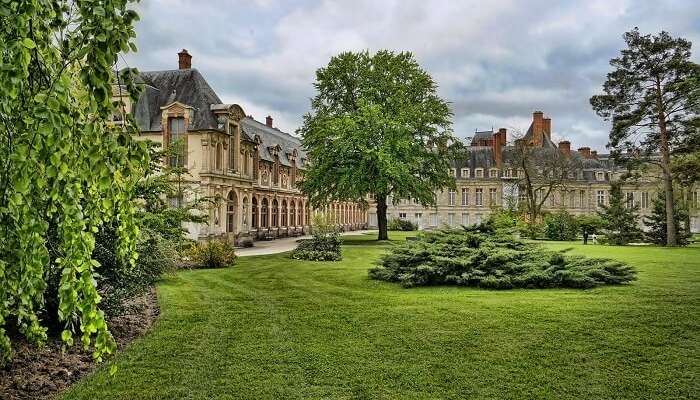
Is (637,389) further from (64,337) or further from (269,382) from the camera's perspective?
(64,337)

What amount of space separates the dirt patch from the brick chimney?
188 ft

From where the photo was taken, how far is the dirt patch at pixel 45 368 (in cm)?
548

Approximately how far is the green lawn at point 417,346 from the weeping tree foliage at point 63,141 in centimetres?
272

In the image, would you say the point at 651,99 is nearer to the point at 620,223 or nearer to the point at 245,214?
the point at 620,223

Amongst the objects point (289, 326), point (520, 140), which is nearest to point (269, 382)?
point (289, 326)

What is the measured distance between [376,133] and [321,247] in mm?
8410

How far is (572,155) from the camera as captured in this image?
208ft

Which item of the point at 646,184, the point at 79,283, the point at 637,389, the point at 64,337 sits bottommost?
the point at 637,389

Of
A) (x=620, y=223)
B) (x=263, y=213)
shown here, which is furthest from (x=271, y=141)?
(x=620, y=223)

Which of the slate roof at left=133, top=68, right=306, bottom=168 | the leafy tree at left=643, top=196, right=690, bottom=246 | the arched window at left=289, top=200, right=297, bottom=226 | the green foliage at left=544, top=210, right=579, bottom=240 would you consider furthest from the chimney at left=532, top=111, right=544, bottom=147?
the slate roof at left=133, top=68, right=306, bottom=168

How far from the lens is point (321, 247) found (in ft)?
68.9

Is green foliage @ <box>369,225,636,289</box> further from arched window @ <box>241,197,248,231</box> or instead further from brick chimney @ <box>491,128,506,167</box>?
brick chimney @ <box>491,128,506,167</box>

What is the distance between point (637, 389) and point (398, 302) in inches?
201

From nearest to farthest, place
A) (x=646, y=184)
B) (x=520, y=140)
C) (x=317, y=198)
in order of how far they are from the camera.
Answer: (x=317, y=198) < (x=520, y=140) < (x=646, y=184)
